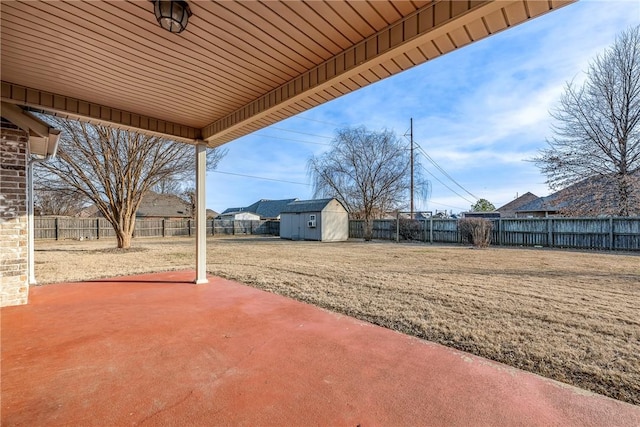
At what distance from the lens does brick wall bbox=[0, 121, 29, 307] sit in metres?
3.47

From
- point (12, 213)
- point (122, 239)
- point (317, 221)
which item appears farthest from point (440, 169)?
point (12, 213)

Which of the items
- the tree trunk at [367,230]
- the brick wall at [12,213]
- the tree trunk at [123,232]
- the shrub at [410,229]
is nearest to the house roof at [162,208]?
the tree trunk at [123,232]

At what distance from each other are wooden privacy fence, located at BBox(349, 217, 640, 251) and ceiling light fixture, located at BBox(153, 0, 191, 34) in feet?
47.9

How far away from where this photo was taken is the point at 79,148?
9.85 metres

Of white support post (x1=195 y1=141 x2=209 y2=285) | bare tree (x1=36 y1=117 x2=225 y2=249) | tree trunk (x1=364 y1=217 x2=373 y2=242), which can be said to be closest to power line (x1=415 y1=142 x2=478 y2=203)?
tree trunk (x1=364 y1=217 x2=373 y2=242)

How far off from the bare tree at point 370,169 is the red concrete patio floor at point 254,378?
14127 mm

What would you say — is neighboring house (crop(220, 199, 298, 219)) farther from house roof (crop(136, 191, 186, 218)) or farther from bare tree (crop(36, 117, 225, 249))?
bare tree (crop(36, 117, 225, 249))

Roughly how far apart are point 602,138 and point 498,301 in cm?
1224

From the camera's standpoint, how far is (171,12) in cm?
196

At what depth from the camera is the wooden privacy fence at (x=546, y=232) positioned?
35.0ft

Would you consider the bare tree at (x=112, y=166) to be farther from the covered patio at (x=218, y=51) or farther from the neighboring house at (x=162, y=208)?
the neighboring house at (x=162, y=208)

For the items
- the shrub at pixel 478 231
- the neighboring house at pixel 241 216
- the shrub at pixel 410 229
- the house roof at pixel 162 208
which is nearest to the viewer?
the shrub at pixel 478 231

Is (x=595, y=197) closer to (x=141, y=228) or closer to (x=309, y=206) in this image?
(x=309, y=206)

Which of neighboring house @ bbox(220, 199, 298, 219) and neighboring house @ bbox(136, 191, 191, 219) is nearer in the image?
neighboring house @ bbox(136, 191, 191, 219)
